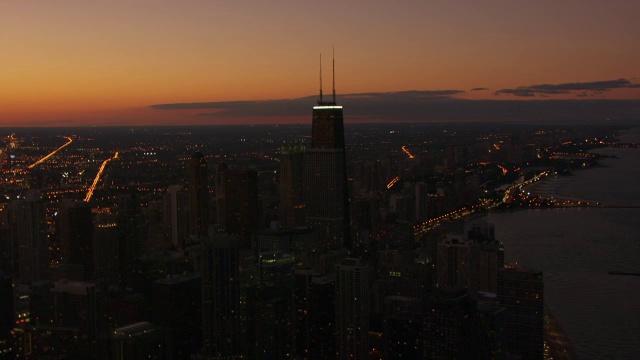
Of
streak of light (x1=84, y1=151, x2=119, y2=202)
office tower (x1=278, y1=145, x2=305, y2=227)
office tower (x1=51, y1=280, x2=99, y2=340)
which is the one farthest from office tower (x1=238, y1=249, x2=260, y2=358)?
streak of light (x1=84, y1=151, x2=119, y2=202)

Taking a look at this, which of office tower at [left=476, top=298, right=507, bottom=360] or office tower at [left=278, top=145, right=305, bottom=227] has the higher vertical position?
office tower at [left=278, top=145, right=305, bottom=227]

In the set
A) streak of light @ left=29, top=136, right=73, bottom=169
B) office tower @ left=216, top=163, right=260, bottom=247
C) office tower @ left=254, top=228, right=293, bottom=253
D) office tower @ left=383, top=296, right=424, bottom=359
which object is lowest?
office tower @ left=383, top=296, right=424, bottom=359

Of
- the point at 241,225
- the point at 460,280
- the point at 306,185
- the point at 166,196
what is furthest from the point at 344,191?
the point at 460,280

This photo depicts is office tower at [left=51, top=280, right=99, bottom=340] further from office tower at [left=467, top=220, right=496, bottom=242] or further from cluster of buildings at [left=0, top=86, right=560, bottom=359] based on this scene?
office tower at [left=467, top=220, right=496, bottom=242]

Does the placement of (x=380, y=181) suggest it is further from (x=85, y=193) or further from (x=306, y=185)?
(x=85, y=193)

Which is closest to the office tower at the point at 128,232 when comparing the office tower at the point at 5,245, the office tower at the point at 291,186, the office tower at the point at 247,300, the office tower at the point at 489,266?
the office tower at the point at 5,245

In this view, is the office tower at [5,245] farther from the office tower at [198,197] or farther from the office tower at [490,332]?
the office tower at [490,332]
